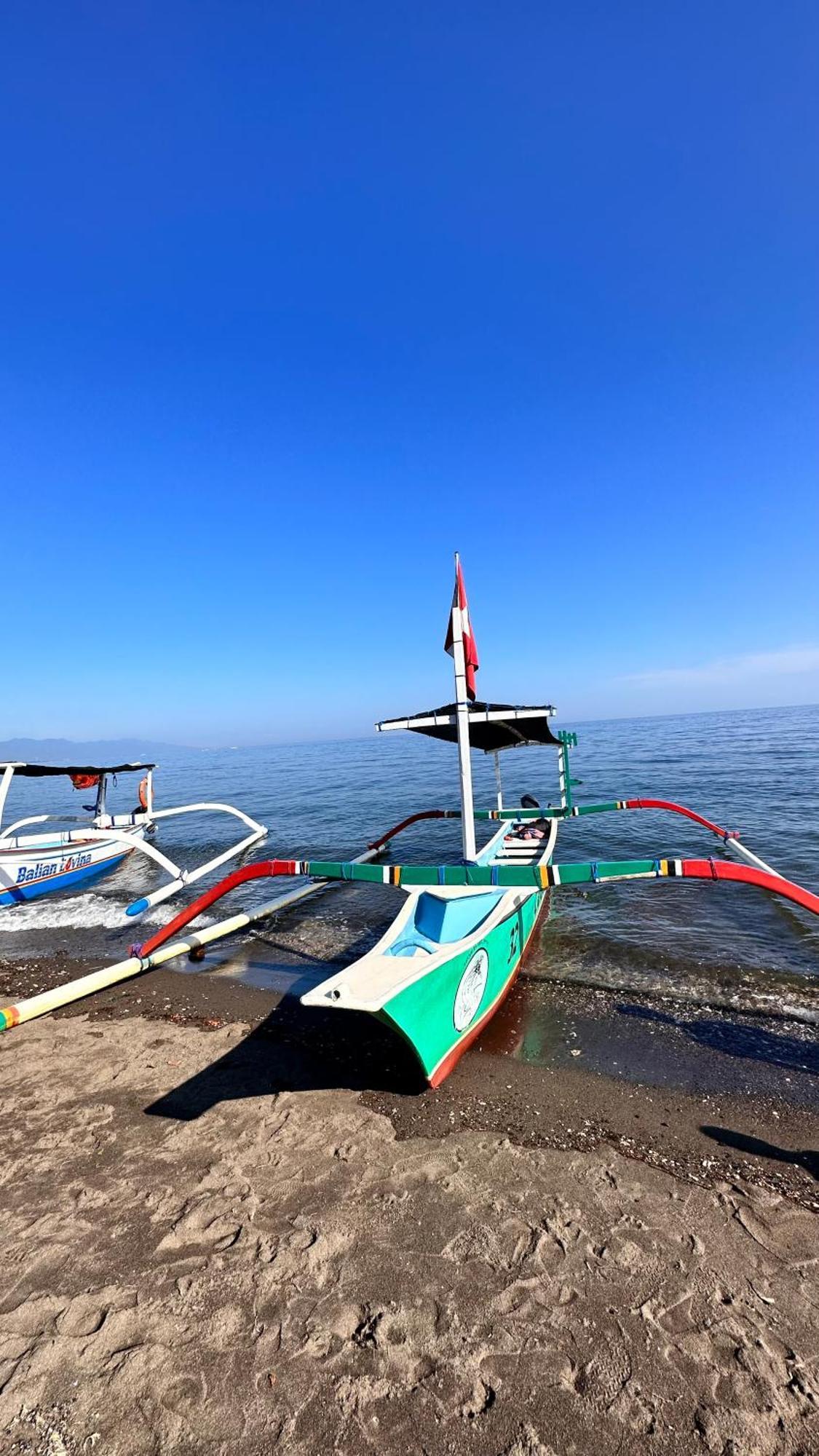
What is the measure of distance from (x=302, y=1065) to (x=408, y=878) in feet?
8.19

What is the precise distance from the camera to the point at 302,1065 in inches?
238

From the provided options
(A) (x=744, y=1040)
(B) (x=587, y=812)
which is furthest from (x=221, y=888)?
(B) (x=587, y=812)

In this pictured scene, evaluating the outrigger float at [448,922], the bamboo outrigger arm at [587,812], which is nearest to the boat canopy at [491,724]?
the outrigger float at [448,922]

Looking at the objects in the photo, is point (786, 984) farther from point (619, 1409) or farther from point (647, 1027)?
point (619, 1409)

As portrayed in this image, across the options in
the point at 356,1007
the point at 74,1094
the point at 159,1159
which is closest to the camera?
the point at 356,1007

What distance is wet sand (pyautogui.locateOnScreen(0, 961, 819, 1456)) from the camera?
259 cm

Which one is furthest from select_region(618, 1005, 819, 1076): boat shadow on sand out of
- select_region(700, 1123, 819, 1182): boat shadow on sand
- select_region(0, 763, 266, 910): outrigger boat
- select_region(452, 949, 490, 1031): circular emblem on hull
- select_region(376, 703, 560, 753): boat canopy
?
select_region(0, 763, 266, 910): outrigger boat

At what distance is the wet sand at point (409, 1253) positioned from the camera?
8.50ft

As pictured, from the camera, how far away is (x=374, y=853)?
16812 mm

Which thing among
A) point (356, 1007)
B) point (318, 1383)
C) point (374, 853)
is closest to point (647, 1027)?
point (356, 1007)

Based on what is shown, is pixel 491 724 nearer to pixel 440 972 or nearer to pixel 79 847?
pixel 440 972

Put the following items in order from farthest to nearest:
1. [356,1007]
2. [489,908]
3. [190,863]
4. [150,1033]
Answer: [190,863] → [489,908] → [150,1033] → [356,1007]

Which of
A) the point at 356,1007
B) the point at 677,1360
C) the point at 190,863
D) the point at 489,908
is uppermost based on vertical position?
the point at 356,1007

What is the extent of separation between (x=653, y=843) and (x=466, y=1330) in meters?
16.1
